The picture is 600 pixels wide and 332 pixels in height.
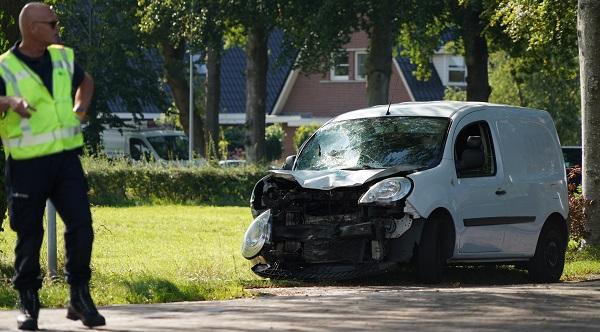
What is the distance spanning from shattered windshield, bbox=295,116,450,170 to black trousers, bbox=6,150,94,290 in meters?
5.83

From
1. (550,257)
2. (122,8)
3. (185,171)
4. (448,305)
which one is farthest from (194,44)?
(448,305)

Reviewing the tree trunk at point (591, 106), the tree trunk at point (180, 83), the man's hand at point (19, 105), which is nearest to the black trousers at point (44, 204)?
the man's hand at point (19, 105)

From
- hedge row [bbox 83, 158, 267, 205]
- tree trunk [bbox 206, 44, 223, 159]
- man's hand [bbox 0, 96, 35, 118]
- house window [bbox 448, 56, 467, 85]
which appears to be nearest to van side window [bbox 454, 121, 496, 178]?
man's hand [bbox 0, 96, 35, 118]

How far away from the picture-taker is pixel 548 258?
16047 mm

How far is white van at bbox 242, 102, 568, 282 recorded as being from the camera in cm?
1420

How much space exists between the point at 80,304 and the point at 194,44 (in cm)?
2842

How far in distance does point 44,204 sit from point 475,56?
91.0 ft

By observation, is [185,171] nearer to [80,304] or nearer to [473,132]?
[473,132]

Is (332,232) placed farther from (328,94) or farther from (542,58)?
(328,94)

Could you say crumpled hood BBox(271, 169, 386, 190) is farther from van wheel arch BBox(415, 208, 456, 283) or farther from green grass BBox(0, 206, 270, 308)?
green grass BBox(0, 206, 270, 308)

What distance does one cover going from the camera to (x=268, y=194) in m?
14.8

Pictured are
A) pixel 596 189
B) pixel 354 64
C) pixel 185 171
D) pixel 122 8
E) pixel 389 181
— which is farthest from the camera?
pixel 354 64

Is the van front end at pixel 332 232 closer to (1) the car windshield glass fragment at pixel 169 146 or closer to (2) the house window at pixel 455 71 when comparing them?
(1) the car windshield glass fragment at pixel 169 146

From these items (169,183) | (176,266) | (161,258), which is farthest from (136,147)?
(176,266)
